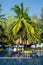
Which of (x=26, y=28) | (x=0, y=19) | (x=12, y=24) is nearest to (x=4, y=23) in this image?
(x=0, y=19)

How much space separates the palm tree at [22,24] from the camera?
2772 centimetres

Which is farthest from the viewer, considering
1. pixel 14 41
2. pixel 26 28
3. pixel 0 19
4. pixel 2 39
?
pixel 14 41

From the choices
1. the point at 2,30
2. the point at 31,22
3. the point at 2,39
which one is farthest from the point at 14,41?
the point at 31,22

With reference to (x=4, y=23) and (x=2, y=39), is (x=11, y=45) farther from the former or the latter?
(x=4, y=23)

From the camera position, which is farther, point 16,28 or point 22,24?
point 22,24

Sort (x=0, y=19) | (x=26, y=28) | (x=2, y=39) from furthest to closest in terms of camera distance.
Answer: (x=2, y=39), (x=0, y=19), (x=26, y=28)

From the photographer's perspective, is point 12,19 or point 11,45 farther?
point 11,45

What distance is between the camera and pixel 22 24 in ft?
93.3

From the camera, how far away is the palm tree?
90.9 ft

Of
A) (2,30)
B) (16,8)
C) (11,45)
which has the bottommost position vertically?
(11,45)

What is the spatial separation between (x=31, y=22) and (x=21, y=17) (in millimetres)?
2015

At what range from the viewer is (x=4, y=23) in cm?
3312

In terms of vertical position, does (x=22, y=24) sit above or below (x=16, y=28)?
above

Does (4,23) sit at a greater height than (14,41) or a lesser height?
greater
